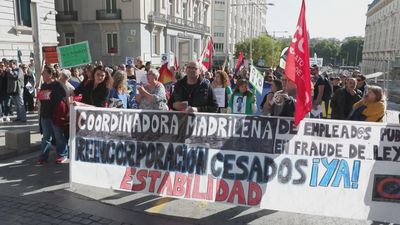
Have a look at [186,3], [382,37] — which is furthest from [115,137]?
[382,37]

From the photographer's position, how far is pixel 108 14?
33.3m

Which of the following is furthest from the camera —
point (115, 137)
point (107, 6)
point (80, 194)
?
point (107, 6)

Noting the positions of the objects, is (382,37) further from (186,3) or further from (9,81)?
(9,81)

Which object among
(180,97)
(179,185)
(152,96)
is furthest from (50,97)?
(179,185)

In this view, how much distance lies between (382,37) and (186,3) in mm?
81425

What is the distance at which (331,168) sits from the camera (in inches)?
169

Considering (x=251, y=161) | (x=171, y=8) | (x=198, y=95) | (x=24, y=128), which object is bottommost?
(x=24, y=128)

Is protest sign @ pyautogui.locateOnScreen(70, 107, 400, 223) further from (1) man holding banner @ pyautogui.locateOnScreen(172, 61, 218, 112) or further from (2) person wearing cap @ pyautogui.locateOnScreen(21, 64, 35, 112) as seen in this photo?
(2) person wearing cap @ pyautogui.locateOnScreen(21, 64, 35, 112)

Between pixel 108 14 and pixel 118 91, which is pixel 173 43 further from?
pixel 118 91

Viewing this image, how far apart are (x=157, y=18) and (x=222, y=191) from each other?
32.2 metres

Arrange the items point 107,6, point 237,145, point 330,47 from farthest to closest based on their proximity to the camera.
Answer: point 330,47 → point 107,6 → point 237,145

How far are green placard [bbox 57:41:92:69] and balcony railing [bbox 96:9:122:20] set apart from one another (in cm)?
2561

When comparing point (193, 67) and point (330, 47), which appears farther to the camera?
point (330, 47)

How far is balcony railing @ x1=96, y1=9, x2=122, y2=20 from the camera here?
3312 cm
